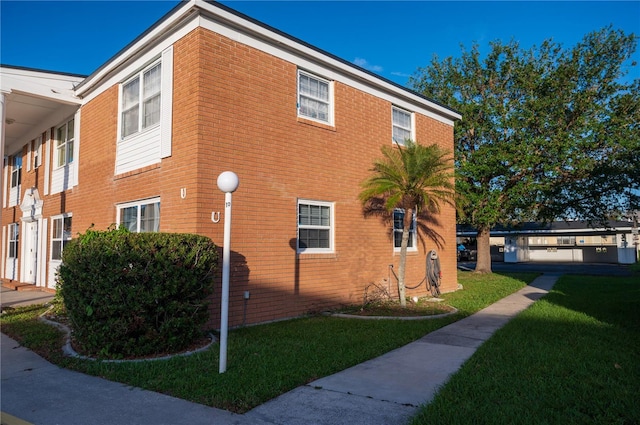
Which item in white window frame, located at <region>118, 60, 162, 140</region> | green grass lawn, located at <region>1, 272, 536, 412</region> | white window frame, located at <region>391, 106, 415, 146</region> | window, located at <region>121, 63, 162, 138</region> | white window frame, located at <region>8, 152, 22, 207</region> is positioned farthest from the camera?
white window frame, located at <region>8, 152, 22, 207</region>

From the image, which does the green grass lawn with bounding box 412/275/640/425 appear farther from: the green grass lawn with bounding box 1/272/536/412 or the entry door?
the entry door

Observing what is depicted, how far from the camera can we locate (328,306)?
10406mm

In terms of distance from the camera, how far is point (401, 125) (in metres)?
13.5

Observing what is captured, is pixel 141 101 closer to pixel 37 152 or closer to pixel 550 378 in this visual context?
pixel 37 152

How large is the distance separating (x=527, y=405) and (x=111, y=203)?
377 inches

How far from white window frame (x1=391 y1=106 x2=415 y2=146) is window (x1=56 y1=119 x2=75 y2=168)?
9.38 metres

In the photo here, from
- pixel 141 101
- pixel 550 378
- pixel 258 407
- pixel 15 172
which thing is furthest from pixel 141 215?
pixel 15 172

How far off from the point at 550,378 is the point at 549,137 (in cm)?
1731

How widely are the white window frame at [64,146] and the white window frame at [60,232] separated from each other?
1.58 metres

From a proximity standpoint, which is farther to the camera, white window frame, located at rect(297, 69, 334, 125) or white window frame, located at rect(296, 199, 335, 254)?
white window frame, located at rect(297, 69, 334, 125)

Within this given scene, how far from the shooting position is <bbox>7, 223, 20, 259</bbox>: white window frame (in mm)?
17266

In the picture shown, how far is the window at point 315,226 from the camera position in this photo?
10141mm

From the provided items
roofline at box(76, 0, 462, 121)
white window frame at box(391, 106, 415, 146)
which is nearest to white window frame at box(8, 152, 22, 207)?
roofline at box(76, 0, 462, 121)

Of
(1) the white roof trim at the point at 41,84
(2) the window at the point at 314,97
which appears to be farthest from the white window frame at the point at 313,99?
(1) the white roof trim at the point at 41,84
